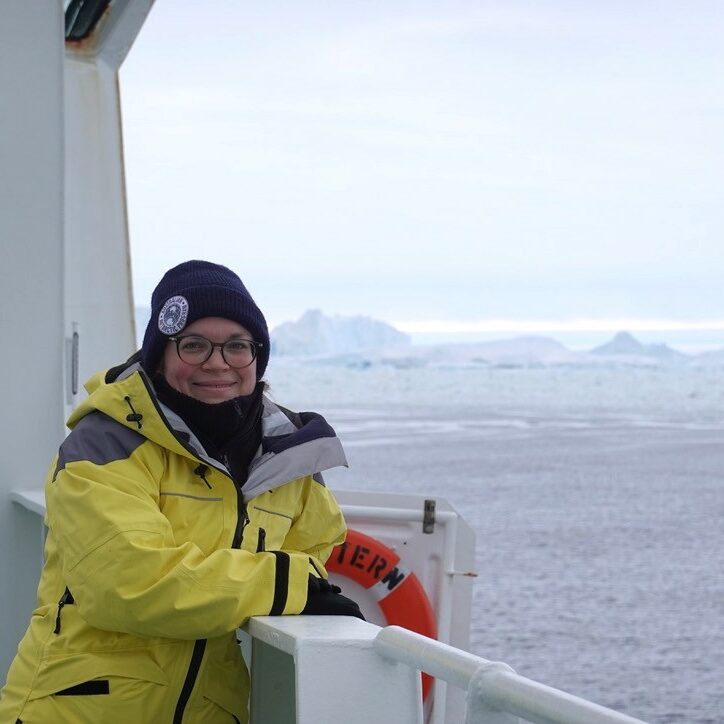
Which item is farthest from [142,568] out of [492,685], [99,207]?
[99,207]

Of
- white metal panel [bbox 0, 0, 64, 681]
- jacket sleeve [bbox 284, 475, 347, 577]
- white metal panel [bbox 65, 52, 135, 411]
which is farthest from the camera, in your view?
white metal panel [bbox 65, 52, 135, 411]

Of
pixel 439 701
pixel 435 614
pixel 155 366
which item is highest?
pixel 155 366

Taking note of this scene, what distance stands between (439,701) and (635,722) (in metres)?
2.34

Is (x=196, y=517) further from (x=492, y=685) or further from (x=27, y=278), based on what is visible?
(x=27, y=278)

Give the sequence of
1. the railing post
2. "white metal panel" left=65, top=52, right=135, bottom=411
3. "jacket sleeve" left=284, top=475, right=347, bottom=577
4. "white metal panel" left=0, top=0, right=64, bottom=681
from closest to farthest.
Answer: the railing post, "jacket sleeve" left=284, top=475, right=347, bottom=577, "white metal panel" left=0, top=0, right=64, bottom=681, "white metal panel" left=65, top=52, right=135, bottom=411

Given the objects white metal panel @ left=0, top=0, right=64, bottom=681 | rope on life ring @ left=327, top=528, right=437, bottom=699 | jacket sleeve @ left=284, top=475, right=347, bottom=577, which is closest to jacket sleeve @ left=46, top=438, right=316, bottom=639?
jacket sleeve @ left=284, top=475, right=347, bottom=577

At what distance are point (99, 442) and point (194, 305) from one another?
0.27 m

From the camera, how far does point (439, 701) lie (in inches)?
132

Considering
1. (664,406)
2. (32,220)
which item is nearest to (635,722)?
(32,220)

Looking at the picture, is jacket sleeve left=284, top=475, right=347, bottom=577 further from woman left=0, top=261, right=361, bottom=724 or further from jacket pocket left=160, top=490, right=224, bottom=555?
jacket pocket left=160, top=490, right=224, bottom=555

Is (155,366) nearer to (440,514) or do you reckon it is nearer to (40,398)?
(40,398)

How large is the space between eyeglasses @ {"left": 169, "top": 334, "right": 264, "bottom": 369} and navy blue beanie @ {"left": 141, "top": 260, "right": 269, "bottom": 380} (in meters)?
0.02

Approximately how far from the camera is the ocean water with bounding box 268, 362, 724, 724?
486 inches

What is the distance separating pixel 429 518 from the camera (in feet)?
11.0
